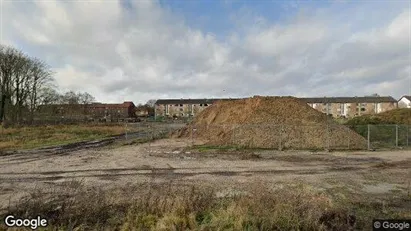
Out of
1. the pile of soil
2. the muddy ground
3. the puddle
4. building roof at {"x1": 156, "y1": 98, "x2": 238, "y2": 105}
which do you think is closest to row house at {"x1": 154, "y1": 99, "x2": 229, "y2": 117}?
building roof at {"x1": 156, "y1": 98, "x2": 238, "y2": 105}

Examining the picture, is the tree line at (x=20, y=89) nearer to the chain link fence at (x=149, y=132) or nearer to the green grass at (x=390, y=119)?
the chain link fence at (x=149, y=132)

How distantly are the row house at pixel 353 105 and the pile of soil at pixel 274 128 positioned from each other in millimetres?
98097

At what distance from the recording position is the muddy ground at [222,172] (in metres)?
11.5

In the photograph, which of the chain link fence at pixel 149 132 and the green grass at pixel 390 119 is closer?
the chain link fence at pixel 149 132

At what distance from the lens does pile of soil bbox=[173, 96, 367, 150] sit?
26.3 meters

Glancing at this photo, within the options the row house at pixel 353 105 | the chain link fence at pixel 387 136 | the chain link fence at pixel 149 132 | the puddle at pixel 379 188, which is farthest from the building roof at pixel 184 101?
the puddle at pixel 379 188

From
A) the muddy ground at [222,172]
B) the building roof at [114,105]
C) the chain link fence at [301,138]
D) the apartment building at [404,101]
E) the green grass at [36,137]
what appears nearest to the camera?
the muddy ground at [222,172]

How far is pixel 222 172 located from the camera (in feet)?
48.7

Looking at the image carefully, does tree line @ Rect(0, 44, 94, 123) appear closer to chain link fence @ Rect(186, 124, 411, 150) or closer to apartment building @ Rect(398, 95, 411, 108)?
chain link fence @ Rect(186, 124, 411, 150)

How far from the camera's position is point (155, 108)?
142 m

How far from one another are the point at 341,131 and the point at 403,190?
57.8 ft

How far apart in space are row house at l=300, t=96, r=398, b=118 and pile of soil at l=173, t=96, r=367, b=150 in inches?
3862

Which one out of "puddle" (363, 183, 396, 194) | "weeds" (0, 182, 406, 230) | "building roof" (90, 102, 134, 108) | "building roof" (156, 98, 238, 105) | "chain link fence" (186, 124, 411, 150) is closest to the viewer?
"weeds" (0, 182, 406, 230)

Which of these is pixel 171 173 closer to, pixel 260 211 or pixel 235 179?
pixel 235 179
